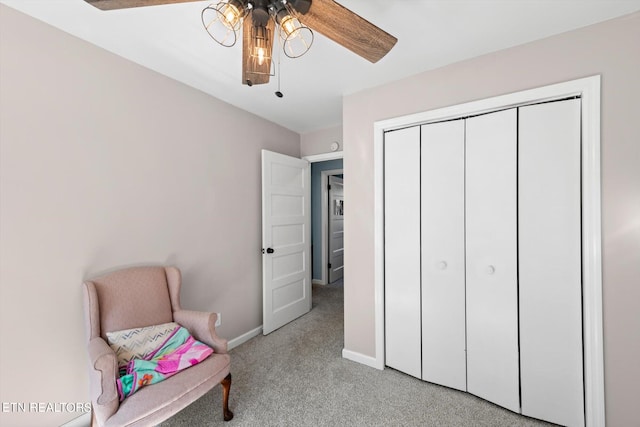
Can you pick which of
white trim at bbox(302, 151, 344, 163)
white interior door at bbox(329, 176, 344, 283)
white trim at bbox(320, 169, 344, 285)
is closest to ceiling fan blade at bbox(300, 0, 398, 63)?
white trim at bbox(302, 151, 344, 163)

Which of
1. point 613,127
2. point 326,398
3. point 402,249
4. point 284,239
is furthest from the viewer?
point 284,239

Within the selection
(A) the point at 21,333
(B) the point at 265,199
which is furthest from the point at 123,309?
(B) the point at 265,199

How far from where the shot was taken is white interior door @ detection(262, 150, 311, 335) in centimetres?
285

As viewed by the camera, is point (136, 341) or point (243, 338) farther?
point (243, 338)

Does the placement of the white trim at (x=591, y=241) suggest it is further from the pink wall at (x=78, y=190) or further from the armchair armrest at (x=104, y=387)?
the pink wall at (x=78, y=190)

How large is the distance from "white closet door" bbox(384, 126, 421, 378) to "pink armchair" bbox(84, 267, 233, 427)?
4.31ft

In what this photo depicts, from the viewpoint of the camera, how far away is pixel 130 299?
1.70 metres

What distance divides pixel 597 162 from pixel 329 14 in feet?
5.53

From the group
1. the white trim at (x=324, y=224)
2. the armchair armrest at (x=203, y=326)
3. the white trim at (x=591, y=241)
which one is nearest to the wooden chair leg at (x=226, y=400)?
the armchair armrest at (x=203, y=326)

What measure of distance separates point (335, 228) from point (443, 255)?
335 centimetres

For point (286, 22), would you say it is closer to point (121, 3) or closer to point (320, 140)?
point (121, 3)

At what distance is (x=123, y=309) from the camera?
65.4 inches

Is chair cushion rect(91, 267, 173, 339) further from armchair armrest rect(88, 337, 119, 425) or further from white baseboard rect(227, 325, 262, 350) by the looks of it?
white baseboard rect(227, 325, 262, 350)

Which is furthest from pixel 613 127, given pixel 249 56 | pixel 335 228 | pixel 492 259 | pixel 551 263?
pixel 335 228
